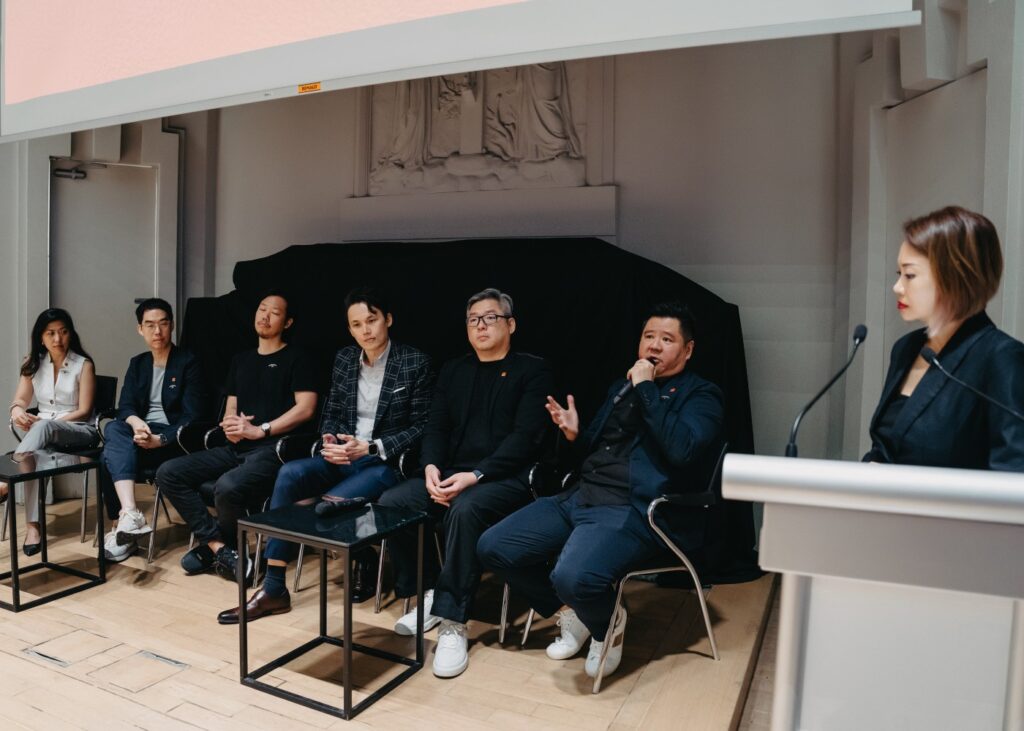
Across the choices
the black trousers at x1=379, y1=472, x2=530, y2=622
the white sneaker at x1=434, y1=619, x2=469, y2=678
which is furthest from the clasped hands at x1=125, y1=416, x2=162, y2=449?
the white sneaker at x1=434, y1=619, x2=469, y2=678

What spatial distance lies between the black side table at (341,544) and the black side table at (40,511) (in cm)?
111

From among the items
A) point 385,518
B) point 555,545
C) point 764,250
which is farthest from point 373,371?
point 764,250

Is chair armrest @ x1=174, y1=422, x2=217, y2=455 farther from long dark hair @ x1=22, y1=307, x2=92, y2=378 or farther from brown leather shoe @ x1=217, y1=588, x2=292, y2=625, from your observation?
brown leather shoe @ x1=217, y1=588, x2=292, y2=625

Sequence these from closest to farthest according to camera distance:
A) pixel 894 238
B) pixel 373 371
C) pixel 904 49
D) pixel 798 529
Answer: pixel 798 529 → pixel 904 49 → pixel 894 238 → pixel 373 371

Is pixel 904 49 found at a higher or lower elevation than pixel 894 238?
higher

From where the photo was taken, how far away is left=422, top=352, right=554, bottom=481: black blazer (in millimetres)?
2959

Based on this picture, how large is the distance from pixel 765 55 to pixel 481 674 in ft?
9.34

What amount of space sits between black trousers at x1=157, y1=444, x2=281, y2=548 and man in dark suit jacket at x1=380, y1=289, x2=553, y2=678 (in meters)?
0.66

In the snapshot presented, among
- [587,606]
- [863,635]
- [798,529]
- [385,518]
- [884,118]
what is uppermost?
[884,118]

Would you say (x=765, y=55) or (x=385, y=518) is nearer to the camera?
(x=385, y=518)

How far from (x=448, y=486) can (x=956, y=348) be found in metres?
1.79

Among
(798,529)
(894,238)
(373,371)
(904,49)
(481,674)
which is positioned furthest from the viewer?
(373,371)

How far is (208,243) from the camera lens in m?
5.11

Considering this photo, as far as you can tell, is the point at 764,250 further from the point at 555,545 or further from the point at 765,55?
the point at 555,545
